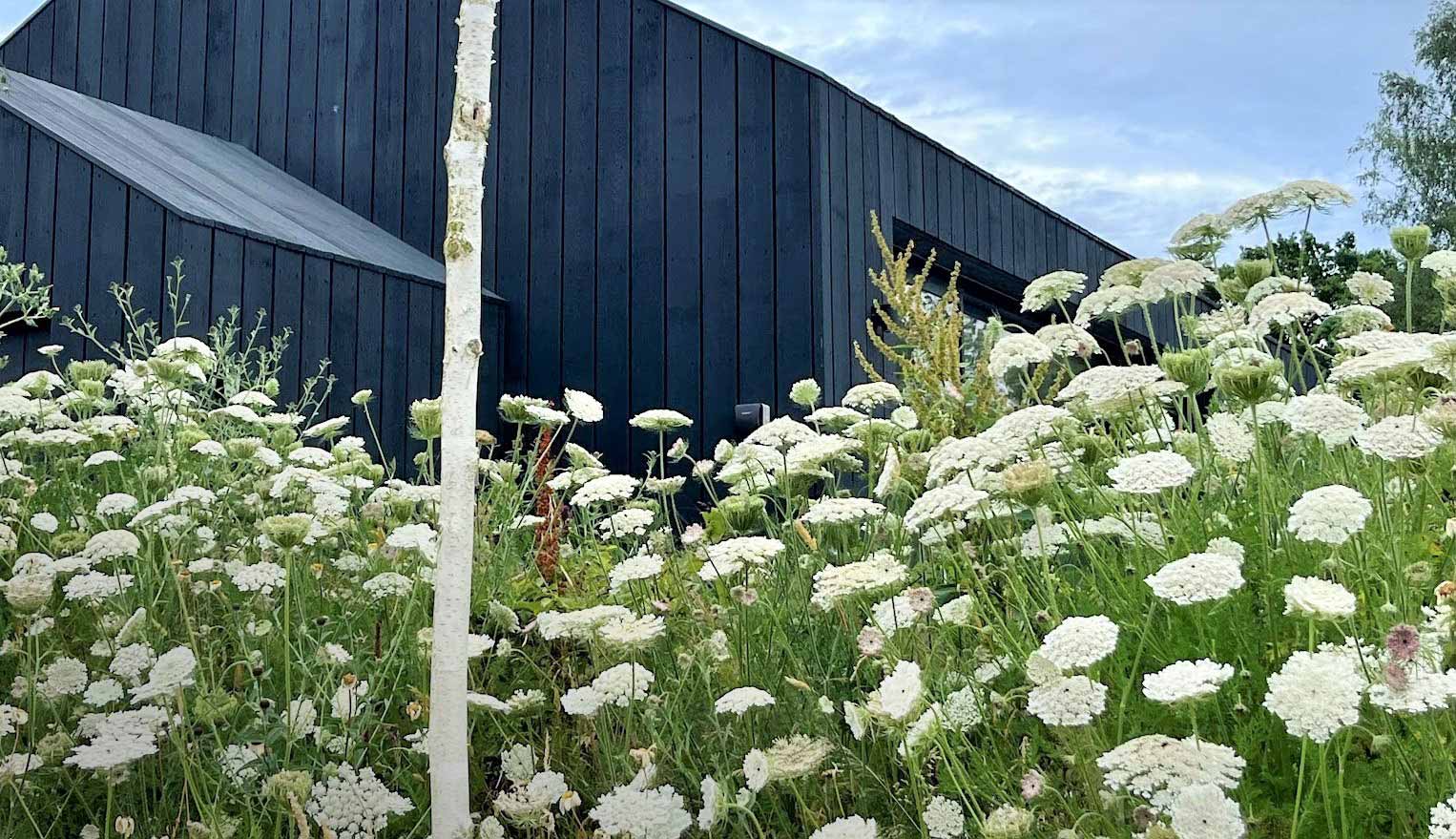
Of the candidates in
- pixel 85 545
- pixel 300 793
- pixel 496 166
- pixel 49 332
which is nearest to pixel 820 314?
pixel 496 166

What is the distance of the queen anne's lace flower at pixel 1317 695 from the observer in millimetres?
1222

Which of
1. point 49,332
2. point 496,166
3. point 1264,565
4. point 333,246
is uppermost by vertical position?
point 496,166

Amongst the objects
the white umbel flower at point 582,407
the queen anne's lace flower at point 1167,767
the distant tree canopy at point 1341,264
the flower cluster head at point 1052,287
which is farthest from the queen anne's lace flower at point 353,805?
the distant tree canopy at point 1341,264

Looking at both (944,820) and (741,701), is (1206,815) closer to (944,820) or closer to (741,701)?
(944,820)

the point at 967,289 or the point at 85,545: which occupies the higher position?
the point at 967,289

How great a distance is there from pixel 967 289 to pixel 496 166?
3.46 metres

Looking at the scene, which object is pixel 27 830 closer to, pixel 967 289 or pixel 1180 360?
pixel 1180 360

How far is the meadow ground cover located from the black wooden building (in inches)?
138

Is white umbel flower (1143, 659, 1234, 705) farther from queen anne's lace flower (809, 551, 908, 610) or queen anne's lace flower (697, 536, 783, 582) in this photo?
queen anne's lace flower (697, 536, 783, 582)

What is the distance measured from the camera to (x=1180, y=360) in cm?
189

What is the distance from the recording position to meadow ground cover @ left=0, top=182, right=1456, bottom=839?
1422 mm

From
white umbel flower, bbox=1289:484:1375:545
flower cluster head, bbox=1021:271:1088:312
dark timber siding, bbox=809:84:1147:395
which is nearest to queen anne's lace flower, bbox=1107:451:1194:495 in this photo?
white umbel flower, bbox=1289:484:1375:545

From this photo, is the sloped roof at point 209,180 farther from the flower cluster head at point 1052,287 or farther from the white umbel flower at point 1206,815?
the white umbel flower at point 1206,815

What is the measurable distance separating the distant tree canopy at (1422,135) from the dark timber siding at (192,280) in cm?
1556
